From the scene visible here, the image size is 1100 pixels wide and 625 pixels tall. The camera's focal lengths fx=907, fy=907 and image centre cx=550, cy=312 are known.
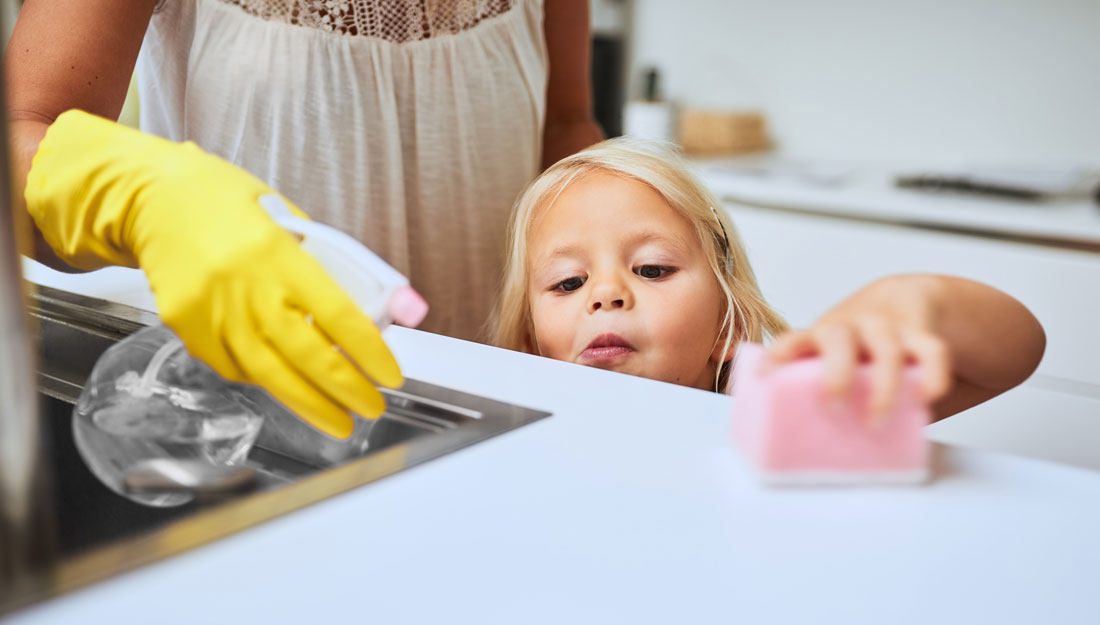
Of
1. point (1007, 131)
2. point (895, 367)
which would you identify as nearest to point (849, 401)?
point (895, 367)

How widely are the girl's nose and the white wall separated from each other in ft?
5.02

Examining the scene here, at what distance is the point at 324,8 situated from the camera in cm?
103

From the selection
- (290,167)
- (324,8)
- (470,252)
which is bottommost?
(470,252)

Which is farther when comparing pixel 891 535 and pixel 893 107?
pixel 893 107

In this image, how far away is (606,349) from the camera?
3.20 ft

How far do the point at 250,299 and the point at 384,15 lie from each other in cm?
65

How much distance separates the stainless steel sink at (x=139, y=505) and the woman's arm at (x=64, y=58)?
4.9 inches

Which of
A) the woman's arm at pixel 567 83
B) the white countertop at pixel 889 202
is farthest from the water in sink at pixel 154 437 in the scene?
the white countertop at pixel 889 202

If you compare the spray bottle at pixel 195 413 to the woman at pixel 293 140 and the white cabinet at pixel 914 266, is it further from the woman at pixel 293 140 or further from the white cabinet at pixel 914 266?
the white cabinet at pixel 914 266

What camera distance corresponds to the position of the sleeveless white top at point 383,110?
102 cm

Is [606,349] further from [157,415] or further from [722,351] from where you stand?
[157,415]

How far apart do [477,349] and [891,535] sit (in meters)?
0.36

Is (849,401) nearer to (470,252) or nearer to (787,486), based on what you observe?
(787,486)

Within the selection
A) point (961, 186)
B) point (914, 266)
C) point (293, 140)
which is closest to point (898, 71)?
point (961, 186)
